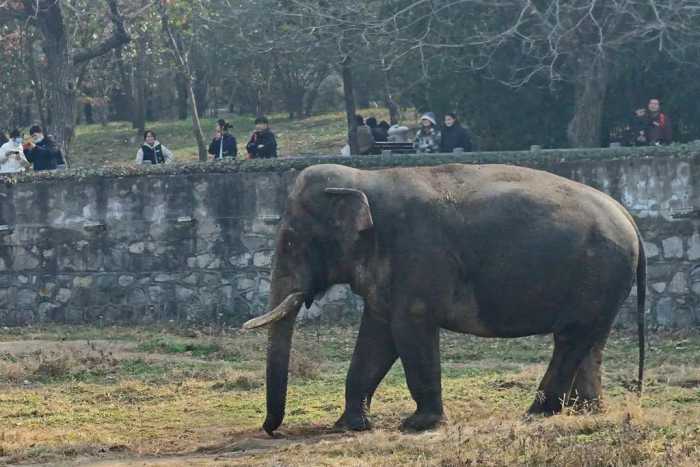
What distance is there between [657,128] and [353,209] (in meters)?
9.70

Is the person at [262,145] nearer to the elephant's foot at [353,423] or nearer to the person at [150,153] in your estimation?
the person at [150,153]

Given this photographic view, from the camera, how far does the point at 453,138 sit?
20656 mm

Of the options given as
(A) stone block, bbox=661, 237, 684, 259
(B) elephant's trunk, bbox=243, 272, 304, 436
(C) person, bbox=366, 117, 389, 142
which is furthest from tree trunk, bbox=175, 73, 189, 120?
(B) elephant's trunk, bbox=243, 272, 304, 436

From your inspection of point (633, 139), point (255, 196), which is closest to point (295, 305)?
point (255, 196)

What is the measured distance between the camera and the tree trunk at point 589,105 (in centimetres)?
2177

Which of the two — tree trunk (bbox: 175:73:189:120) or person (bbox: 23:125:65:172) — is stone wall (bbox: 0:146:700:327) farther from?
tree trunk (bbox: 175:73:189:120)

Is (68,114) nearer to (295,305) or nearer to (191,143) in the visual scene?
(191,143)

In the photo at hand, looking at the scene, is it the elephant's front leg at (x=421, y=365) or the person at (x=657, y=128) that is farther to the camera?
the person at (x=657, y=128)

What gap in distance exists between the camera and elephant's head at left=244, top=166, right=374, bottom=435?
11.7m

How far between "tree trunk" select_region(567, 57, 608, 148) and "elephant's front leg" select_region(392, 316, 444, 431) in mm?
10708

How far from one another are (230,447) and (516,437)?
2.24 meters

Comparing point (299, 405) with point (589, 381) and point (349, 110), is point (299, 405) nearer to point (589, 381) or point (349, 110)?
point (589, 381)

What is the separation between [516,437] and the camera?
10141 millimetres

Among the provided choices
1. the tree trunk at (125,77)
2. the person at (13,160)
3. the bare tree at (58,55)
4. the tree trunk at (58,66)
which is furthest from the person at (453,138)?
the tree trunk at (125,77)
